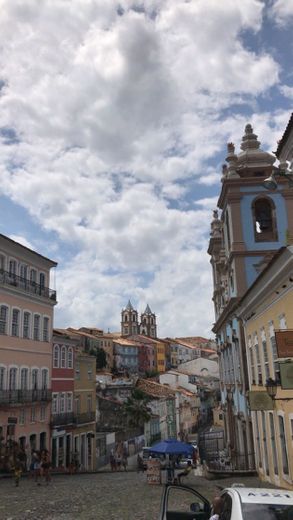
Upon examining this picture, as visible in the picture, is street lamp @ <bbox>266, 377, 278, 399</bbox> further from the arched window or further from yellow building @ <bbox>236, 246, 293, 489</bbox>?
the arched window

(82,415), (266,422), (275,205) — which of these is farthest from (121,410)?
(266,422)

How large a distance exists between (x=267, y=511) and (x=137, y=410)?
175 feet

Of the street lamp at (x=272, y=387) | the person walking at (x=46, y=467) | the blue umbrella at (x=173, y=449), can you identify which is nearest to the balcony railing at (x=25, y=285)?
the person walking at (x=46, y=467)

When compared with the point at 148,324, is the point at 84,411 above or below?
below

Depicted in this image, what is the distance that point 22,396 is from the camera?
30625 millimetres

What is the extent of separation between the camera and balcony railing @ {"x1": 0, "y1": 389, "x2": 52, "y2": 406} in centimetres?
2889

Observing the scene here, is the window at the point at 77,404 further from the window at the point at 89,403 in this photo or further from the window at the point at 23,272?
the window at the point at 23,272

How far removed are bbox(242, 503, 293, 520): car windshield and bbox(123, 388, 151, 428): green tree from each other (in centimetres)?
5187

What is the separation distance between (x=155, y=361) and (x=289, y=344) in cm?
13644

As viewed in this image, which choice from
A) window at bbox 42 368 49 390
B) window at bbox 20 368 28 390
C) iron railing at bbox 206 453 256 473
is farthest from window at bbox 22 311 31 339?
iron railing at bbox 206 453 256 473

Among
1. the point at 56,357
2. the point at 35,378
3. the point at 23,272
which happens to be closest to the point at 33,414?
the point at 35,378

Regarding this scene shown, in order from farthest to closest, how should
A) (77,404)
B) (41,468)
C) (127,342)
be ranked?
(127,342) < (77,404) < (41,468)

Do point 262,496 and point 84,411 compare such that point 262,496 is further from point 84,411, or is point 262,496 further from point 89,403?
point 89,403

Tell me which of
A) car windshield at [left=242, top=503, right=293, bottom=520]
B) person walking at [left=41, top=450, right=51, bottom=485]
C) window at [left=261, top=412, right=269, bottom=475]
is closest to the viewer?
car windshield at [left=242, top=503, right=293, bottom=520]
